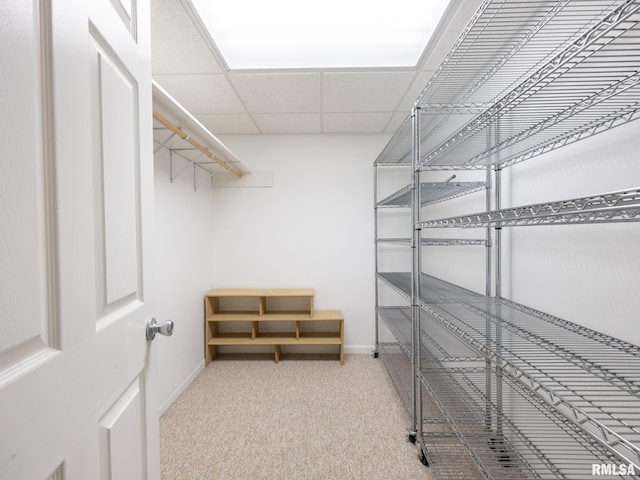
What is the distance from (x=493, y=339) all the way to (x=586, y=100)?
899mm

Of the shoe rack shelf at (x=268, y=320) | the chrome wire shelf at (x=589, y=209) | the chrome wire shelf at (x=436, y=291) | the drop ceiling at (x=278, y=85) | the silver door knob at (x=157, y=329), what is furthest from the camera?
the shoe rack shelf at (x=268, y=320)

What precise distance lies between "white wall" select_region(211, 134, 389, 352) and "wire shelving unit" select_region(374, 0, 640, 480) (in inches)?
37.4

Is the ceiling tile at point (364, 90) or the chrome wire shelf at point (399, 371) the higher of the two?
the ceiling tile at point (364, 90)

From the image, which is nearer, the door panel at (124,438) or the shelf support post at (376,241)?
the door panel at (124,438)

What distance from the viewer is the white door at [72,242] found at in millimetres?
396

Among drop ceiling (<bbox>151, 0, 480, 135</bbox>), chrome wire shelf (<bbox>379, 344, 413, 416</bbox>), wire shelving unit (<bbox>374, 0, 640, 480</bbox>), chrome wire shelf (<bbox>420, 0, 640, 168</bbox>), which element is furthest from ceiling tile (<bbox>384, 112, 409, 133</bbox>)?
chrome wire shelf (<bbox>379, 344, 413, 416</bbox>)

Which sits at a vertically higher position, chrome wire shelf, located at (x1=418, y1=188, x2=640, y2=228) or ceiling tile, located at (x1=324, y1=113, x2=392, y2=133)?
ceiling tile, located at (x1=324, y1=113, x2=392, y2=133)

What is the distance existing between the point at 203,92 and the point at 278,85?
0.57 meters

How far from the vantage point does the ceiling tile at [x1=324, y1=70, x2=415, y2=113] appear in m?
1.84

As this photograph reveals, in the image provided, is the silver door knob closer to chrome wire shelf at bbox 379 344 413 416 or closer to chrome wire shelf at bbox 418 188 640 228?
chrome wire shelf at bbox 418 188 640 228

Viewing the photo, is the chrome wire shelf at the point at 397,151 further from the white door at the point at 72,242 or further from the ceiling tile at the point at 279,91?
the white door at the point at 72,242

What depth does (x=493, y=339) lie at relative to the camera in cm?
112

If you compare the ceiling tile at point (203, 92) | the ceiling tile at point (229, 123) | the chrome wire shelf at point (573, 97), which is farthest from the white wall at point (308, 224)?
the chrome wire shelf at point (573, 97)

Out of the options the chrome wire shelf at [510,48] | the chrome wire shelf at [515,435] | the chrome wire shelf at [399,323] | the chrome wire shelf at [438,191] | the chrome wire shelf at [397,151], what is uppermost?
the chrome wire shelf at [510,48]
